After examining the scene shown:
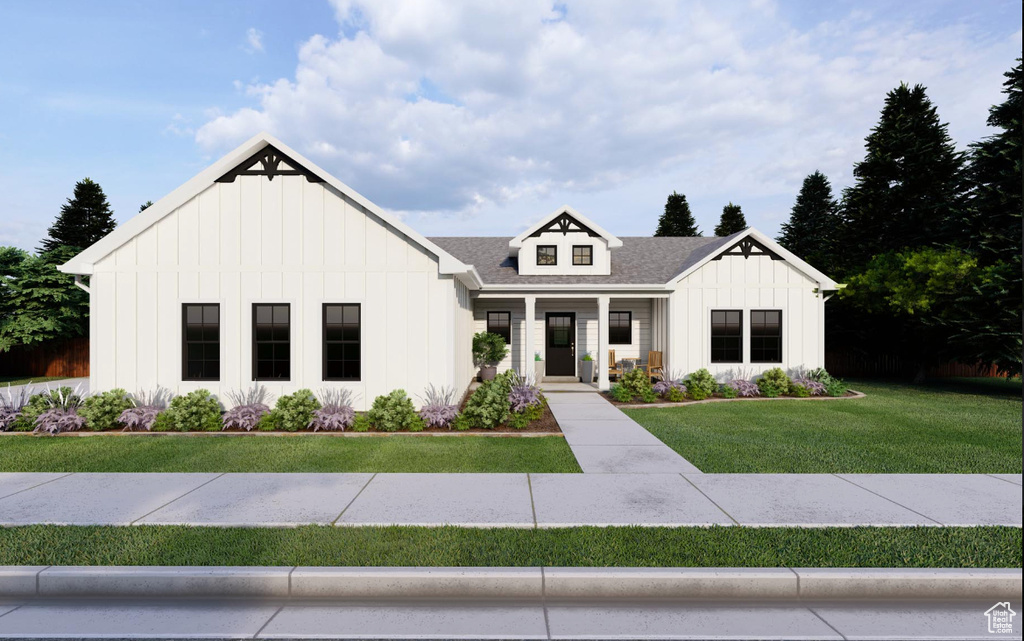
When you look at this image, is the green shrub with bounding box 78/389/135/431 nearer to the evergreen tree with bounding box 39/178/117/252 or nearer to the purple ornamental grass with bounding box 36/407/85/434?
the purple ornamental grass with bounding box 36/407/85/434

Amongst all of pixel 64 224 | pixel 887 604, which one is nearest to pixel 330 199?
pixel 887 604

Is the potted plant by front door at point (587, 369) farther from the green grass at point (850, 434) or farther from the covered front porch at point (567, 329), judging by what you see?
the green grass at point (850, 434)

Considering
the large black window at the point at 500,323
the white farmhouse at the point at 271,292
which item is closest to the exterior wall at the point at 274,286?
the white farmhouse at the point at 271,292

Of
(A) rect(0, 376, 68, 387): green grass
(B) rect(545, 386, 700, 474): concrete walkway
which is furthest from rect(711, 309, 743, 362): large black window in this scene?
(A) rect(0, 376, 68, 387): green grass

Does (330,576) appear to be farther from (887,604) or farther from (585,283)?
(585,283)

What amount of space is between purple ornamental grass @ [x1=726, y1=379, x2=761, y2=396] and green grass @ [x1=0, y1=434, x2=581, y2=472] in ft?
26.1

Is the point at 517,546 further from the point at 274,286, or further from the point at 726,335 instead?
the point at 726,335

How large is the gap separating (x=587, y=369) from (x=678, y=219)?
2999cm

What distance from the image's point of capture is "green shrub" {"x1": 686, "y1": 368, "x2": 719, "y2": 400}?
13.7 m

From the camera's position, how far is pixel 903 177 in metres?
20.5

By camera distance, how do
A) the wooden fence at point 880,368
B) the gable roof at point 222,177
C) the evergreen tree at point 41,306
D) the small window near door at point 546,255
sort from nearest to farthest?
the gable roof at point 222,177 → the small window near door at point 546,255 → the evergreen tree at point 41,306 → the wooden fence at point 880,368

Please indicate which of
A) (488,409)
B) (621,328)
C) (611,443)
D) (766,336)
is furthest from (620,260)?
(611,443)

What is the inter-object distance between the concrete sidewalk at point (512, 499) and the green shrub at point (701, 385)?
7.18m

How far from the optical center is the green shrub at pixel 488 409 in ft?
31.0
